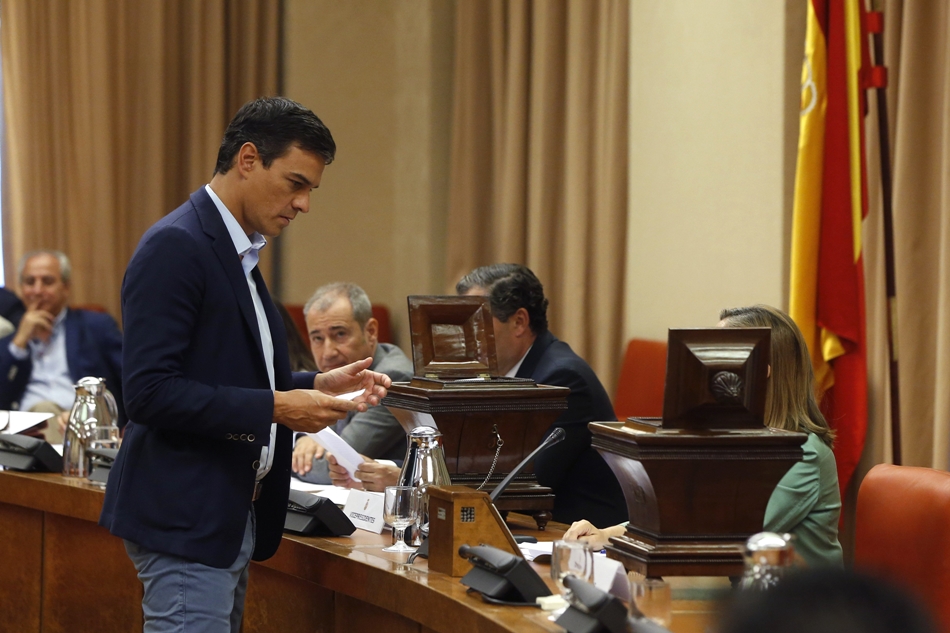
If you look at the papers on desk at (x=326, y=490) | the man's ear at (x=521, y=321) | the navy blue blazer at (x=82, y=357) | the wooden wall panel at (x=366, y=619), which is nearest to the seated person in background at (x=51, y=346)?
the navy blue blazer at (x=82, y=357)

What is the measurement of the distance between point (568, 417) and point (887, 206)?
1418 millimetres

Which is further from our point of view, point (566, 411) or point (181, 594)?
point (566, 411)

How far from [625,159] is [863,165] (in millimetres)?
1425

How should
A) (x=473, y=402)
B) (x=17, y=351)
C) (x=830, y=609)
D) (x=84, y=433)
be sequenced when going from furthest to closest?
(x=17, y=351) < (x=84, y=433) < (x=473, y=402) < (x=830, y=609)

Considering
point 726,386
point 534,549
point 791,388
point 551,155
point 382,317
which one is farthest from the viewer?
point 382,317

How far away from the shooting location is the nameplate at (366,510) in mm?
2564

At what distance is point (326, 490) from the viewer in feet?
10.0

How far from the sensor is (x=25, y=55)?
5660 millimetres

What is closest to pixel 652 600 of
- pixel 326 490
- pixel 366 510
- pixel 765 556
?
pixel 765 556

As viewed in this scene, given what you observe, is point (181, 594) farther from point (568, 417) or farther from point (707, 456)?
point (568, 417)

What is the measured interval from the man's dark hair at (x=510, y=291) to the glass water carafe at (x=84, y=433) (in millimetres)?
1127

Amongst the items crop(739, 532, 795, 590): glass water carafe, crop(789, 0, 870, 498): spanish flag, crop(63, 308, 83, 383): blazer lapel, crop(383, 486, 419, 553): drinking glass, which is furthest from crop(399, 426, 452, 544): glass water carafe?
crop(63, 308, 83, 383): blazer lapel

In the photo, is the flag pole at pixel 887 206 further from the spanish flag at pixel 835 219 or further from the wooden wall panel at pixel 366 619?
the wooden wall panel at pixel 366 619

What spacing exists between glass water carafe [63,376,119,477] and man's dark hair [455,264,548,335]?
44.4 inches
